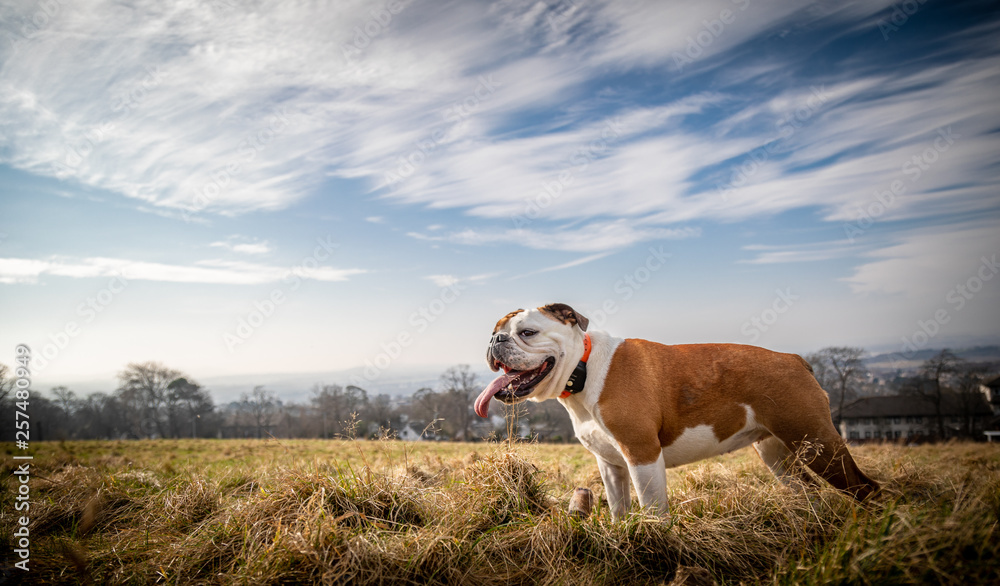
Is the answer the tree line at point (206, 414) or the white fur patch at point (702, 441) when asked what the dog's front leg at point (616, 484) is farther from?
the tree line at point (206, 414)

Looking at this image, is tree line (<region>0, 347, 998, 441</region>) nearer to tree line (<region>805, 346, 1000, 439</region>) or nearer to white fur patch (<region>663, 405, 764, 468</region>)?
tree line (<region>805, 346, 1000, 439</region>)

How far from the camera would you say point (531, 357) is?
4672 mm

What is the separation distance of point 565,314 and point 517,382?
2.93 feet

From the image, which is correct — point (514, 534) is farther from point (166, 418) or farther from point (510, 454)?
point (166, 418)

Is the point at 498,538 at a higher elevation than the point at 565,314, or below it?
below

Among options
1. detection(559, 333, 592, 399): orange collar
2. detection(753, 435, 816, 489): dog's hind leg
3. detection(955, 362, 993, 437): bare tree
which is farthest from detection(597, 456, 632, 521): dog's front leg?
detection(955, 362, 993, 437): bare tree

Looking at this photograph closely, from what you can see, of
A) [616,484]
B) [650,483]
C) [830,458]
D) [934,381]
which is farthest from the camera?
[934,381]

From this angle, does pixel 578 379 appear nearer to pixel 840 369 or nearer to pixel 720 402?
pixel 720 402

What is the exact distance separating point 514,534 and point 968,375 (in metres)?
51.9

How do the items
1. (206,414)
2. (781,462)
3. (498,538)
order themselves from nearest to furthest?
(498,538) < (781,462) < (206,414)

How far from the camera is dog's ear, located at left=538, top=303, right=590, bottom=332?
16.4ft

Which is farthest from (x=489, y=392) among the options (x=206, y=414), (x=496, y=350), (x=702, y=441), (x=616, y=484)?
(x=206, y=414)

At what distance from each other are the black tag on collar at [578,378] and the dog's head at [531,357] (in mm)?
44

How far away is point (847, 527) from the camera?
318 centimetres
